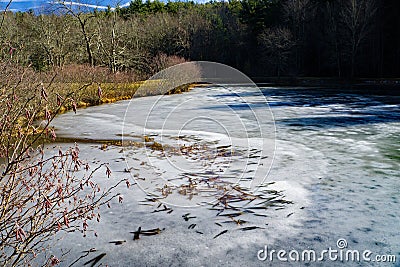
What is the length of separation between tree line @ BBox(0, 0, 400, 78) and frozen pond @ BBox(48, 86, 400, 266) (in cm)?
1549

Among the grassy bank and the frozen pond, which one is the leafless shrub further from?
the grassy bank

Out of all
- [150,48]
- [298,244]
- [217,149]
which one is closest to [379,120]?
[217,149]

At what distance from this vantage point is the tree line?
89.4 feet

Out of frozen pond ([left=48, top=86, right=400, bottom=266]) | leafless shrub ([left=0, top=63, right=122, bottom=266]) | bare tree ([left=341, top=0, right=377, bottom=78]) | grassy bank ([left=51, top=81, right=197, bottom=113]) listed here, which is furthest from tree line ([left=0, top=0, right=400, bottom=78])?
leafless shrub ([left=0, top=63, right=122, bottom=266])

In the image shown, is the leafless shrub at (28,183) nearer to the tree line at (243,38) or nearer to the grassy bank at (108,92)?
the grassy bank at (108,92)

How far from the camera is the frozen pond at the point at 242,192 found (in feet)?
10.8

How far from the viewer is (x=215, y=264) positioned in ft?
9.80

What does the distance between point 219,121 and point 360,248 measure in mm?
7665

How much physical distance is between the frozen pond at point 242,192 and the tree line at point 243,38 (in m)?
15.5

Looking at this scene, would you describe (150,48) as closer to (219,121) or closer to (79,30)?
(79,30)

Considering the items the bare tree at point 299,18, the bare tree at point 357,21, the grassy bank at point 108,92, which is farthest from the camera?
the bare tree at point 299,18

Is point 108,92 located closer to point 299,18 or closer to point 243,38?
point 299,18

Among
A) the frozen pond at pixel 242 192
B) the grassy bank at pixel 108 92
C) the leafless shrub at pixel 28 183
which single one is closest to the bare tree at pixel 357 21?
the grassy bank at pixel 108 92

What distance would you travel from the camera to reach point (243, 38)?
41406 mm
